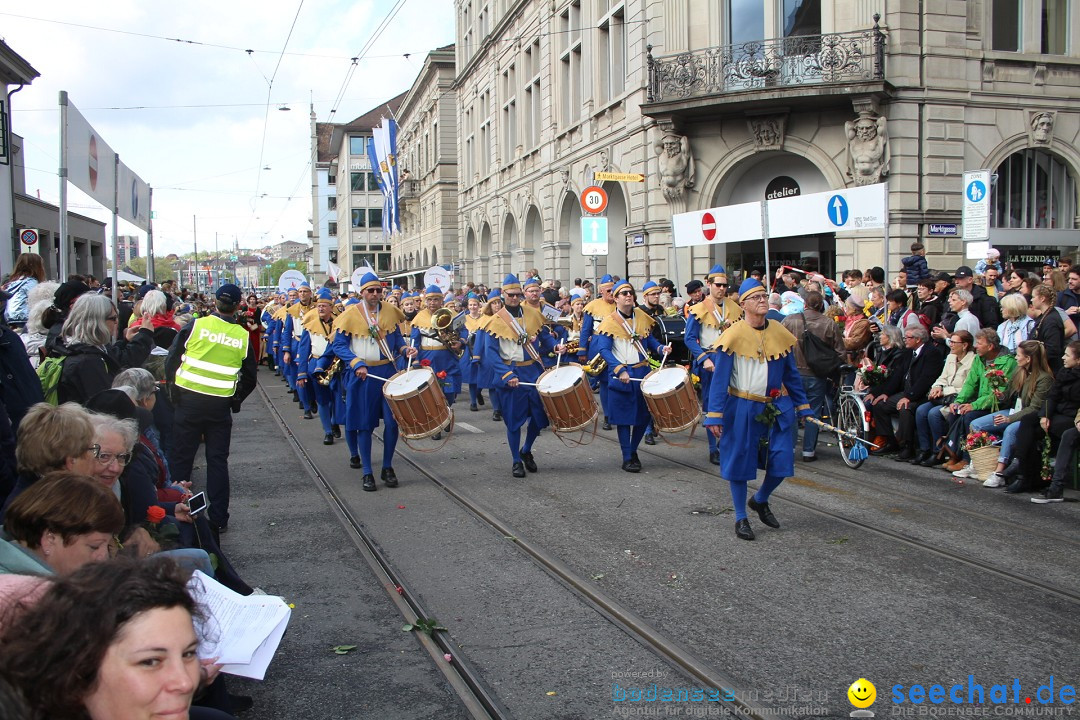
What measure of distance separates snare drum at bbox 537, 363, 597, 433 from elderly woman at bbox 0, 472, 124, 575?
6350 mm

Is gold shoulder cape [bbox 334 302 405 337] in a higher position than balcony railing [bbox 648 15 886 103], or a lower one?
lower

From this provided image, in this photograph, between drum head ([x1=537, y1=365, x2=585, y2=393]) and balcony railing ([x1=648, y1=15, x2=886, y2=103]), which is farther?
balcony railing ([x1=648, y1=15, x2=886, y2=103])

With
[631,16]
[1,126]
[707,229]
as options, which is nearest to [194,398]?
[707,229]

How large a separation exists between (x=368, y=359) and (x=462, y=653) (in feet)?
17.7

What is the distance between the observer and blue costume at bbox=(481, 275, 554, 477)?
33.0 ft

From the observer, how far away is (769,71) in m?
21.1

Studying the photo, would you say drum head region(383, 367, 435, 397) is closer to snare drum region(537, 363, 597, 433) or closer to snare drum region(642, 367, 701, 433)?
snare drum region(537, 363, 597, 433)

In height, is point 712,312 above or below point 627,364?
above

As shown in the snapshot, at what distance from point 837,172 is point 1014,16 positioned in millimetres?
5584

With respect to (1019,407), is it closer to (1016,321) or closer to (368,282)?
(1016,321)

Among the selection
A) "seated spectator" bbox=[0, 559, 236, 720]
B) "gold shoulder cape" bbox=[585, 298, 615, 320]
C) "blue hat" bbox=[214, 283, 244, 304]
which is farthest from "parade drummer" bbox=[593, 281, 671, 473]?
"seated spectator" bbox=[0, 559, 236, 720]

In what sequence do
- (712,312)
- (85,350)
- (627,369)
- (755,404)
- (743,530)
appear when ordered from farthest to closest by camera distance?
(712,312), (627,369), (755,404), (743,530), (85,350)

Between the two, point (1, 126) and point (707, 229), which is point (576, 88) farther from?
point (1, 126)

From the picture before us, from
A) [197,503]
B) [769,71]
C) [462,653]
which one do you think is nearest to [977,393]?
[462,653]
